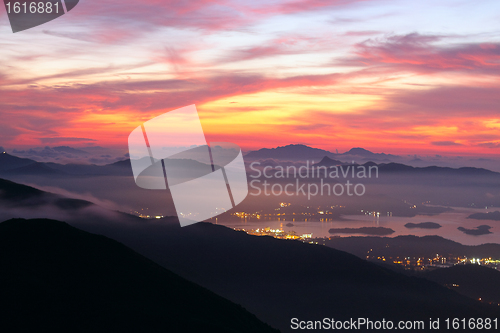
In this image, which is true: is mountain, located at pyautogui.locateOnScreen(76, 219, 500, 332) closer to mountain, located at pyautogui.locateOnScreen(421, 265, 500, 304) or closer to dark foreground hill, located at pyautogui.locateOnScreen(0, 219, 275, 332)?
mountain, located at pyautogui.locateOnScreen(421, 265, 500, 304)

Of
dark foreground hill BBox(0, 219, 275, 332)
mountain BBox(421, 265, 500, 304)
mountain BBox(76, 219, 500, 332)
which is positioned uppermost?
dark foreground hill BBox(0, 219, 275, 332)

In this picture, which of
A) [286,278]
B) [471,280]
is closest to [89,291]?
[286,278]

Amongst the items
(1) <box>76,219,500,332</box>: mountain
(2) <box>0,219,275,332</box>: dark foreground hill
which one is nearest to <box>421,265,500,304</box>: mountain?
(1) <box>76,219,500,332</box>: mountain

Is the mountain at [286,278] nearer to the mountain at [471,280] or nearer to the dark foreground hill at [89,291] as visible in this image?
the mountain at [471,280]

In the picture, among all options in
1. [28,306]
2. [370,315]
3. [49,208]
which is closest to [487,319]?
[370,315]

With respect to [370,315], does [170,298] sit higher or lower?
higher

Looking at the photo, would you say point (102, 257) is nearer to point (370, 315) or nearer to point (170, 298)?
point (170, 298)
